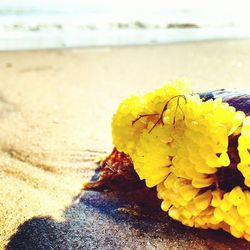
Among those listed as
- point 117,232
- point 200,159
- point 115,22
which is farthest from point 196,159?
point 115,22

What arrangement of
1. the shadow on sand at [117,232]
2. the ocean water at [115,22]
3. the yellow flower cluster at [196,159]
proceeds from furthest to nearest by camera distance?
the ocean water at [115,22] → the shadow on sand at [117,232] → the yellow flower cluster at [196,159]

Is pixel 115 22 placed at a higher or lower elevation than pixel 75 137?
lower

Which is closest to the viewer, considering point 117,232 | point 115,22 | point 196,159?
point 196,159

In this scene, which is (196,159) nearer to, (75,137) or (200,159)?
(200,159)

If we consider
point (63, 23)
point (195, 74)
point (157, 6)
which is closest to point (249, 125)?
point (195, 74)

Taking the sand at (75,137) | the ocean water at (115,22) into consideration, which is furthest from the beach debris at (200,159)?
the ocean water at (115,22)

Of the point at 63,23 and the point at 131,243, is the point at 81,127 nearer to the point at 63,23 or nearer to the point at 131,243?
the point at 131,243

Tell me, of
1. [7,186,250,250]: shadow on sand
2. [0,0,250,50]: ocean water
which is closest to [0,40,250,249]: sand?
[7,186,250,250]: shadow on sand

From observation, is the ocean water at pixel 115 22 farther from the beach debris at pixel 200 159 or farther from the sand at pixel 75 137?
the beach debris at pixel 200 159
